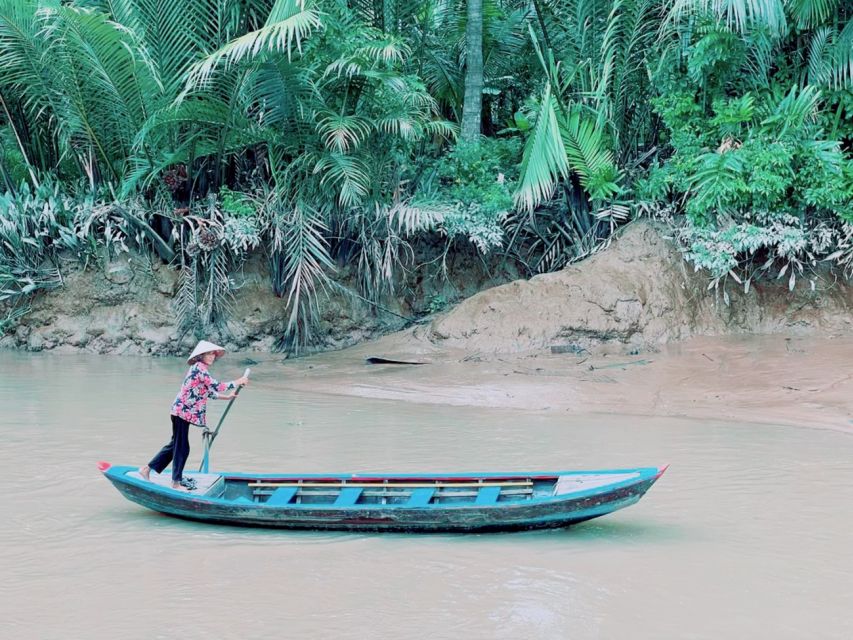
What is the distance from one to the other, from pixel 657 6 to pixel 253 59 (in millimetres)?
5032

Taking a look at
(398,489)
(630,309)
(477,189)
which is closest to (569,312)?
(630,309)

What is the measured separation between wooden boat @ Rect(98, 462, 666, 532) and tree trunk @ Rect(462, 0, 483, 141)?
330 inches

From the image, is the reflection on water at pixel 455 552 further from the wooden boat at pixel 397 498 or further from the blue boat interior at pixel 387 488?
the blue boat interior at pixel 387 488

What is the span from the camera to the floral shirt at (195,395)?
21.2 ft

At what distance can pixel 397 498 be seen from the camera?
636 centimetres

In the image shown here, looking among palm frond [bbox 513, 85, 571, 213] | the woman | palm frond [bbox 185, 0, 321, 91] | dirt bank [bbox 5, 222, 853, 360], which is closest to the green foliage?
palm frond [bbox 513, 85, 571, 213]

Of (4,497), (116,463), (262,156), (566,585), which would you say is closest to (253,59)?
(262,156)

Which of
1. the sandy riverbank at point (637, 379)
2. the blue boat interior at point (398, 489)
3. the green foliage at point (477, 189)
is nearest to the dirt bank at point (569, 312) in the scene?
the sandy riverbank at point (637, 379)

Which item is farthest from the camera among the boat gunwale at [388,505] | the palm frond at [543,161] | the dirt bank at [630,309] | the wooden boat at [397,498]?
the palm frond at [543,161]

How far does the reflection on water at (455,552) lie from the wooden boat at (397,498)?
130 mm

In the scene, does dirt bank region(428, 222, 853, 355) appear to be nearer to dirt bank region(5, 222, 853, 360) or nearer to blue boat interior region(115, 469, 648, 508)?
dirt bank region(5, 222, 853, 360)

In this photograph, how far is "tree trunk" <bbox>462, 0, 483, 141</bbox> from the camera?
Answer: 45.9 feet

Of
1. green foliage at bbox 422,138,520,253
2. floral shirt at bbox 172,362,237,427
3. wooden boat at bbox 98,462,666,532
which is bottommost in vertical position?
wooden boat at bbox 98,462,666,532

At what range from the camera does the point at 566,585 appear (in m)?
5.32
